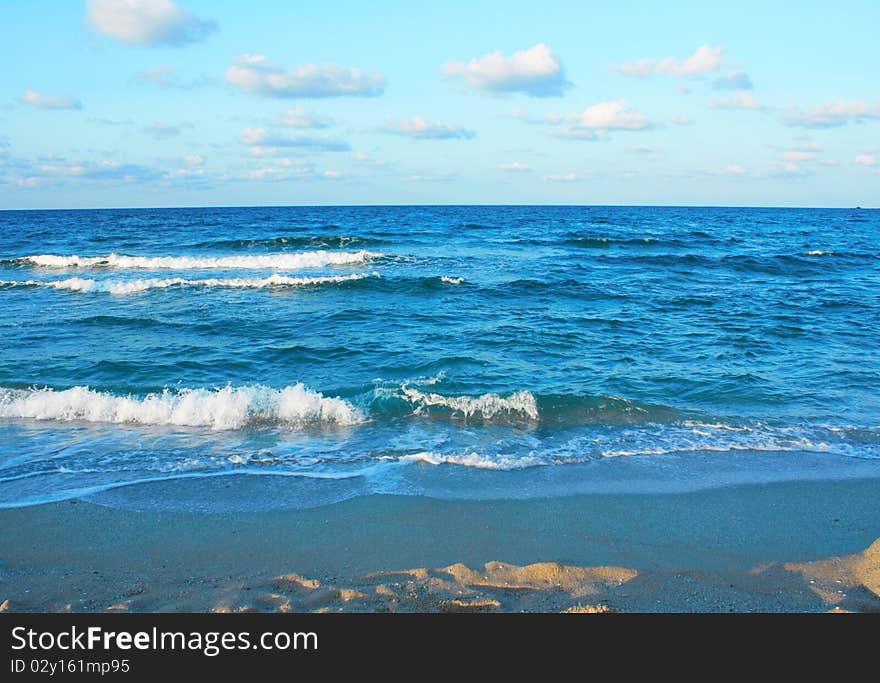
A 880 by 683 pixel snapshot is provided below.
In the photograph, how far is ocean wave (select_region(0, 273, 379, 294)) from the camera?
20.6 m

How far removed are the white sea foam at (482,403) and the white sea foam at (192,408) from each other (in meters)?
0.93

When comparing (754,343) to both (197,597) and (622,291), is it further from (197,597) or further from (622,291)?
(197,597)

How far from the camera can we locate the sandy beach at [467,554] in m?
4.47

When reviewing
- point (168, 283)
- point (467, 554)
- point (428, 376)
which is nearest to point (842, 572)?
point (467, 554)

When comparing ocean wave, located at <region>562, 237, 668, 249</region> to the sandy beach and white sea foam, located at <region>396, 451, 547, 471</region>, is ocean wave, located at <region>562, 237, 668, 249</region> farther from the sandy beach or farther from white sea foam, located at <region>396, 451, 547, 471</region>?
the sandy beach

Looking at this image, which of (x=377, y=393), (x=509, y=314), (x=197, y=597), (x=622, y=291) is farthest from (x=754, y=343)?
(x=197, y=597)

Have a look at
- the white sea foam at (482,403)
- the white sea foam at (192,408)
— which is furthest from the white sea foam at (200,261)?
the white sea foam at (482,403)

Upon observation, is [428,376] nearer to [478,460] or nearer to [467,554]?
[478,460]

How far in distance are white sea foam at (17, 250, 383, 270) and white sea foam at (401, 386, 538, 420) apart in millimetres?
18709

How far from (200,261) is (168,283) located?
22.9ft

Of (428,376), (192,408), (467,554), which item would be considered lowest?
(467,554)

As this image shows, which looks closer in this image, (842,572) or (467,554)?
(842,572)

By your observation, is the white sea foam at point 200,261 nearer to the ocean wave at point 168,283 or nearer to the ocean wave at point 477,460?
the ocean wave at point 168,283

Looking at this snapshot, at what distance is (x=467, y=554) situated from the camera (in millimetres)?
5281
